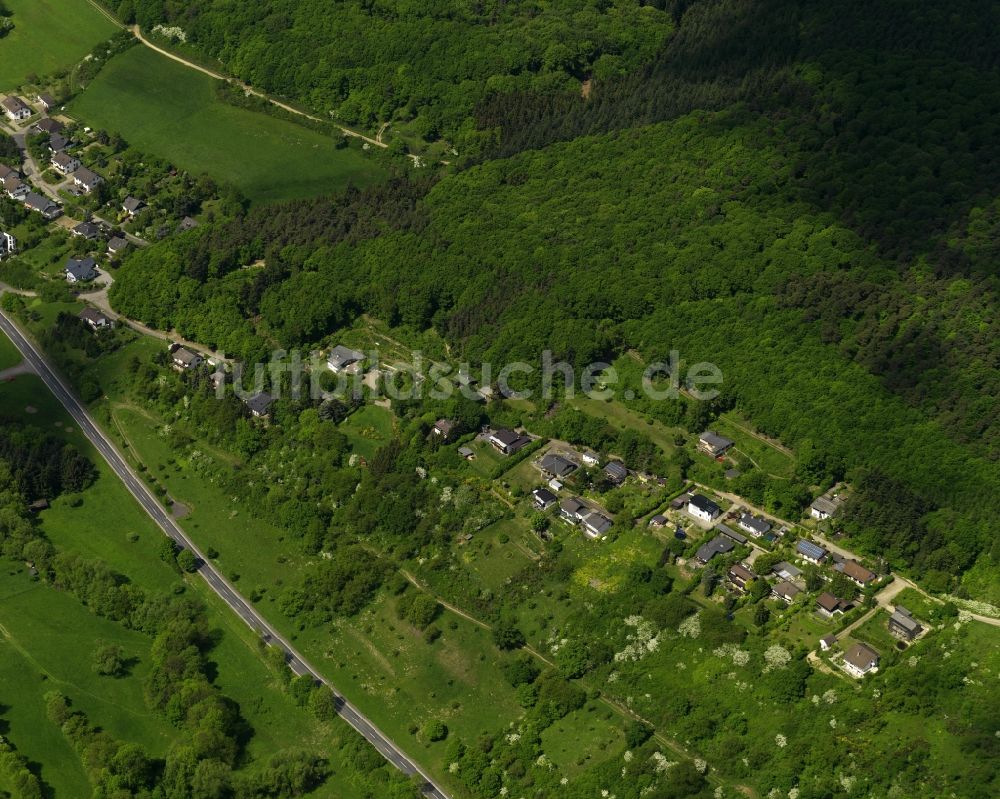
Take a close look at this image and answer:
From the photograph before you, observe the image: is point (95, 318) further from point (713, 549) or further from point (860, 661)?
point (860, 661)

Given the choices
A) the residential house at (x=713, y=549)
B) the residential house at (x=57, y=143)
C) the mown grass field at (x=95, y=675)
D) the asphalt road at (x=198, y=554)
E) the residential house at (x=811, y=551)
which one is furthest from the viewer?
the residential house at (x=57, y=143)

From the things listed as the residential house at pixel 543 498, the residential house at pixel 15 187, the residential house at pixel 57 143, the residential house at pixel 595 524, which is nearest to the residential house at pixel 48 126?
the residential house at pixel 57 143

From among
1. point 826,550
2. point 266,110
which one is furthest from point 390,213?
point 826,550

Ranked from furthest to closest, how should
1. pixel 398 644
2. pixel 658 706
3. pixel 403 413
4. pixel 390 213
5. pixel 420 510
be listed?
pixel 390 213
pixel 403 413
pixel 420 510
pixel 398 644
pixel 658 706

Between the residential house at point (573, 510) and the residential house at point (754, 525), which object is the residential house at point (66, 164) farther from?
the residential house at point (754, 525)

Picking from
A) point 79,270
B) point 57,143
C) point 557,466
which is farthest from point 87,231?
point 557,466

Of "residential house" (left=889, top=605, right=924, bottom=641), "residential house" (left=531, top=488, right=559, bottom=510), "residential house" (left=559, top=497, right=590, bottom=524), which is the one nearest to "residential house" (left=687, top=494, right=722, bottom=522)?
"residential house" (left=559, top=497, right=590, bottom=524)

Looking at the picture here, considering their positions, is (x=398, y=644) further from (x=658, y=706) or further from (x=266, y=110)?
(x=266, y=110)
